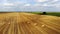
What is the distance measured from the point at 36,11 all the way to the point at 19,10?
0.72 feet

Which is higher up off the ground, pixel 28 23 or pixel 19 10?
pixel 19 10

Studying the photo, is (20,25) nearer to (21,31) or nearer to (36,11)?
(21,31)

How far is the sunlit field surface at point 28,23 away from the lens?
1427 mm

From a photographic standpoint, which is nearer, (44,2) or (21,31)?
(21,31)

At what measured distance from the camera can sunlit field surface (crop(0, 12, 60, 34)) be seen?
4.68 ft

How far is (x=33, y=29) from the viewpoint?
1.45 metres

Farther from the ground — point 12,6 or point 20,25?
point 12,6

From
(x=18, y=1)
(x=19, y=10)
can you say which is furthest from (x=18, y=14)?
(x=18, y=1)

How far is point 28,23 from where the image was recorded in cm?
151

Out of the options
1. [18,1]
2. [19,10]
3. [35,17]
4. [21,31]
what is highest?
[18,1]


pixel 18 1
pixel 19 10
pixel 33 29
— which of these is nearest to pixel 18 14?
pixel 19 10

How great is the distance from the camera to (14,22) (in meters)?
1.49

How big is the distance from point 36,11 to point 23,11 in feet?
0.55

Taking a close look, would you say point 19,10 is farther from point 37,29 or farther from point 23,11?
point 37,29
